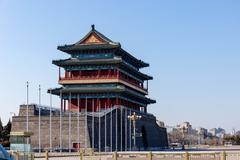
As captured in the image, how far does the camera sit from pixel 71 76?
3189 inches

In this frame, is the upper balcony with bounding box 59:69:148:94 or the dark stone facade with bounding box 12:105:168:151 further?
the upper balcony with bounding box 59:69:148:94

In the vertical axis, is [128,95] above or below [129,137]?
above

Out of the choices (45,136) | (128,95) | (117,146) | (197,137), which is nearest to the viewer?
(45,136)

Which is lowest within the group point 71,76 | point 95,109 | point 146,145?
point 146,145

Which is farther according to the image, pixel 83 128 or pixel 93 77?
pixel 93 77

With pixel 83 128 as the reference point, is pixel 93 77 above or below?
above

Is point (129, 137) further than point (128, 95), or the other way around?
point (128, 95)

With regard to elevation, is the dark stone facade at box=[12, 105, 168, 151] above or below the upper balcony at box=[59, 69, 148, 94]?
below

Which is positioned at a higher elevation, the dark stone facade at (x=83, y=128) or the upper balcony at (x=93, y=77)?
the upper balcony at (x=93, y=77)

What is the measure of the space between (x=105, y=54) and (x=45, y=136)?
64.6 feet

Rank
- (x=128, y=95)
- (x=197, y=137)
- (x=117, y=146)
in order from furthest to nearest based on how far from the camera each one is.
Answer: (x=197, y=137)
(x=128, y=95)
(x=117, y=146)

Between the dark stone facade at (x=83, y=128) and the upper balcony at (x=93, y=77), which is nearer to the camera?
the dark stone facade at (x=83, y=128)

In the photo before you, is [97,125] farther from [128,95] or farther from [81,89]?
[128,95]

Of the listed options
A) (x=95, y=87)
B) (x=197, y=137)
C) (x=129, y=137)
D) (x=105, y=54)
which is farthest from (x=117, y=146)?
(x=197, y=137)
